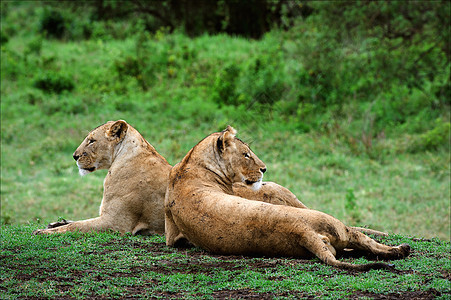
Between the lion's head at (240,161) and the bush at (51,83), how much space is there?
12.2 metres

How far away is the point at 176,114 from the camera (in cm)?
1605

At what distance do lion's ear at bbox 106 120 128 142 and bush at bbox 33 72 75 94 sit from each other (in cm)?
1106

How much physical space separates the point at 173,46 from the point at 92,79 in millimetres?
3313

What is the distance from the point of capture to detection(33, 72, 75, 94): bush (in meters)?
17.0

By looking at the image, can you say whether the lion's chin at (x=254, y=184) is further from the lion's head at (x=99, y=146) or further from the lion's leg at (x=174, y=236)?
the lion's head at (x=99, y=146)

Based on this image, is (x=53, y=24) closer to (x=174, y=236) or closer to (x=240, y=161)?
(x=240, y=161)

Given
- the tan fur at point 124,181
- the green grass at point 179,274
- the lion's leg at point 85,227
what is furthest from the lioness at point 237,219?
the lion's leg at point 85,227

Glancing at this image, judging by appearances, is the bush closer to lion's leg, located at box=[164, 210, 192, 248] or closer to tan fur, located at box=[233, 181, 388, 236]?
tan fur, located at box=[233, 181, 388, 236]

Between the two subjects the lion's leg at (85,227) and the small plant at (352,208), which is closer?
the lion's leg at (85,227)

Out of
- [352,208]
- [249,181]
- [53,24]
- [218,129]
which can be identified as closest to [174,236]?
[249,181]

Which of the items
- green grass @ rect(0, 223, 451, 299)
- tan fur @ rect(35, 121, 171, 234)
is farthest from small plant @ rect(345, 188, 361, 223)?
tan fur @ rect(35, 121, 171, 234)

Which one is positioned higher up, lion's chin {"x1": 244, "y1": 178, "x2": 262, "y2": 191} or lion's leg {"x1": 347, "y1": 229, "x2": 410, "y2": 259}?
lion's chin {"x1": 244, "y1": 178, "x2": 262, "y2": 191}

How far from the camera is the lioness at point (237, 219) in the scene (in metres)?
4.90

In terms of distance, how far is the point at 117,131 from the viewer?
661 cm
